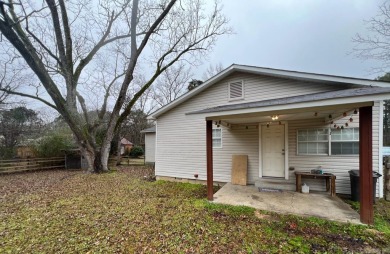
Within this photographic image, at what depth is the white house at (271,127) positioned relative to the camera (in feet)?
16.3

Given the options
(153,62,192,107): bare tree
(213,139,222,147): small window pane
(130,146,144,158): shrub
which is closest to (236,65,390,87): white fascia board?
(213,139,222,147): small window pane

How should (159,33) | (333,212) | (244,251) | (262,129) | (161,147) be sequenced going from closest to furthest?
(244,251)
(333,212)
(262,129)
(161,147)
(159,33)

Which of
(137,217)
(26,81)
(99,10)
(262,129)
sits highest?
(99,10)

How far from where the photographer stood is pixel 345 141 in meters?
5.98

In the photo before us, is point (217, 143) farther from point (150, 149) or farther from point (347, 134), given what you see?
point (150, 149)

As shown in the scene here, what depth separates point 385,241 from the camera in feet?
10.9

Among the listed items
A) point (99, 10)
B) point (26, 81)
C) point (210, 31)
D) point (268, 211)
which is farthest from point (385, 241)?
point (26, 81)

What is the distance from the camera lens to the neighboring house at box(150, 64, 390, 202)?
4848mm

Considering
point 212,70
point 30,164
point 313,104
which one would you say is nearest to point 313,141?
point 313,104

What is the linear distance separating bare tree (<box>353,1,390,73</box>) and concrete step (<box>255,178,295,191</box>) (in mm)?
8969

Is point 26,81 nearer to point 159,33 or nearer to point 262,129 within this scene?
point 159,33

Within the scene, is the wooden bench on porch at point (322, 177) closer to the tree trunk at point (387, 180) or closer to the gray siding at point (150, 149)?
the tree trunk at point (387, 180)

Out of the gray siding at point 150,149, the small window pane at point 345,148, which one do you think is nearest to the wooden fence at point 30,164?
the gray siding at point 150,149

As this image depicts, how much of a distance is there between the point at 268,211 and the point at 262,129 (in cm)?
333
